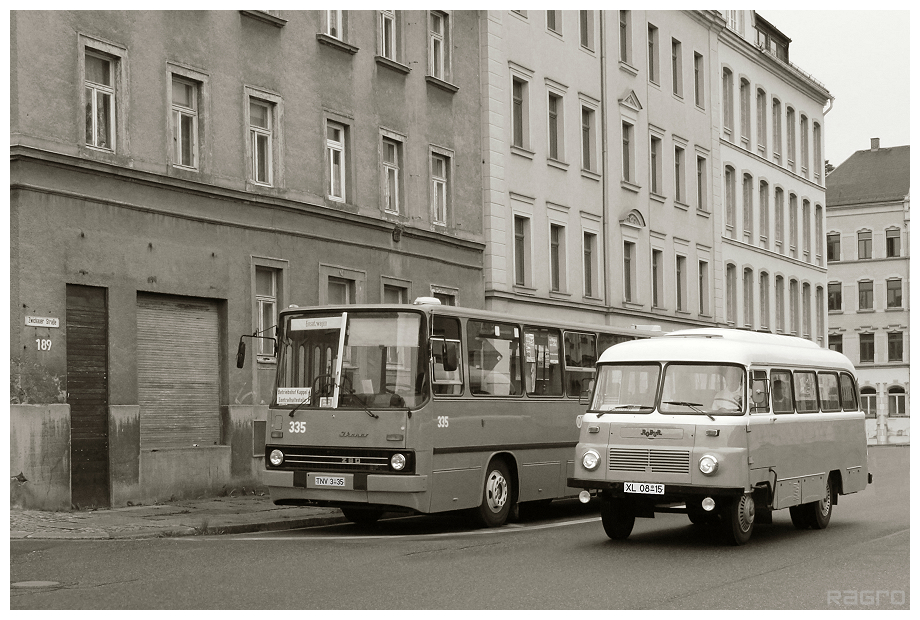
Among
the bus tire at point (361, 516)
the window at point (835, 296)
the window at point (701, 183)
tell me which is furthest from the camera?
the window at point (835, 296)

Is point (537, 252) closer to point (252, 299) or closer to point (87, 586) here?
point (252, 299)

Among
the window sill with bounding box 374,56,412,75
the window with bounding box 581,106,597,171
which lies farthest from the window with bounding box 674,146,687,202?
the window sill with bounding box 374,56,412,75

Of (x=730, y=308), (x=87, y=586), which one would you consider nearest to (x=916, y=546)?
(x=87, y=586)

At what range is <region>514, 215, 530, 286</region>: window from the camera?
115 ft

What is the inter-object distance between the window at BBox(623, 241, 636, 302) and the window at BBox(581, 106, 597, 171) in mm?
3226

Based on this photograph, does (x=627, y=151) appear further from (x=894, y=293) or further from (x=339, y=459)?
(x=894, y=293)

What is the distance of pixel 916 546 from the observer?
51.4 feet

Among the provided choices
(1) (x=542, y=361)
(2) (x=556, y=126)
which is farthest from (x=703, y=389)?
(2) (x=556, y=126)

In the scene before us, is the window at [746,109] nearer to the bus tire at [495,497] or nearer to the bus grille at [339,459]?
the bus tire at [495,497]

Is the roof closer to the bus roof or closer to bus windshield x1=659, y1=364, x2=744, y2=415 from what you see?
the bus roof

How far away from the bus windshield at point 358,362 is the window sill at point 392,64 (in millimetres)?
12100

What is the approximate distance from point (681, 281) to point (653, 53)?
24.9 feet

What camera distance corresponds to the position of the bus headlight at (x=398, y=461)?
1739 centimetres

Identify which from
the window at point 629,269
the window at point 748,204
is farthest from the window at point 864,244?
the window at point 629,269
